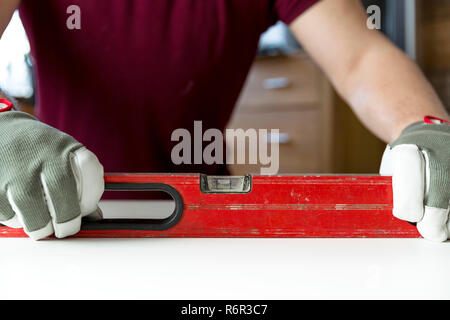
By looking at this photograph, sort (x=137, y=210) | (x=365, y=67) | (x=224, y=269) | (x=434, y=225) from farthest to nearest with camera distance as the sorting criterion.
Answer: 1. (x=365, y=67)
2. (x=137, y=210)
3. (x=434, y=225)
4. (x=224, y=269)

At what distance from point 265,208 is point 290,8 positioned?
0.73m

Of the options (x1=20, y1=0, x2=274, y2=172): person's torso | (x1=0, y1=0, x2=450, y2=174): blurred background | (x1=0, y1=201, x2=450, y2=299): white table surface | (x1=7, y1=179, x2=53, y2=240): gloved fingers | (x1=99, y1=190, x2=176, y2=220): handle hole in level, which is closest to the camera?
(x1=0, y1=201, x2=450, y2=299): white table surface

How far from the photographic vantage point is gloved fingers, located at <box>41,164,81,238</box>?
542 mm

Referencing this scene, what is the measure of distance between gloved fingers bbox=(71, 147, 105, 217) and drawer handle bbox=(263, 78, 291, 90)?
2499 mm

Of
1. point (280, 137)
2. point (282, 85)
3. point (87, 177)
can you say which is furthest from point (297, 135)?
point (87, 177)

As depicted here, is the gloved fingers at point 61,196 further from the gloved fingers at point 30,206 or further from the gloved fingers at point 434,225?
the gloved fingers at point 434,225

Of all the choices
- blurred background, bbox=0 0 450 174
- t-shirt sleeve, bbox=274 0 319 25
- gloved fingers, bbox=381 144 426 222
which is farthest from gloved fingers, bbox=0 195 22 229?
blurred background, bbox=0 0 450 174

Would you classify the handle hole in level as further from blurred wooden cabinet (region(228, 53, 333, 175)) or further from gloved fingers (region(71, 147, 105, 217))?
blurred wooden cabinet (region(228, 53, 333, 175))

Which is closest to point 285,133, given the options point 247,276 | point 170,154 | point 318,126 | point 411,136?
point 318,126

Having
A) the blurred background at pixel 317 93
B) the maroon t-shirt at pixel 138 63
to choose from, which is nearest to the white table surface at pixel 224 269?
the maroon t-shirt at pixel 138 63

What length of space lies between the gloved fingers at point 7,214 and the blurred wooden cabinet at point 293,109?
2.53 m

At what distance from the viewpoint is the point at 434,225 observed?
597 millimetres

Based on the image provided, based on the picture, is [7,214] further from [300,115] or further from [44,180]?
[300,115]

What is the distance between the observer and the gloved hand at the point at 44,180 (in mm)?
540
